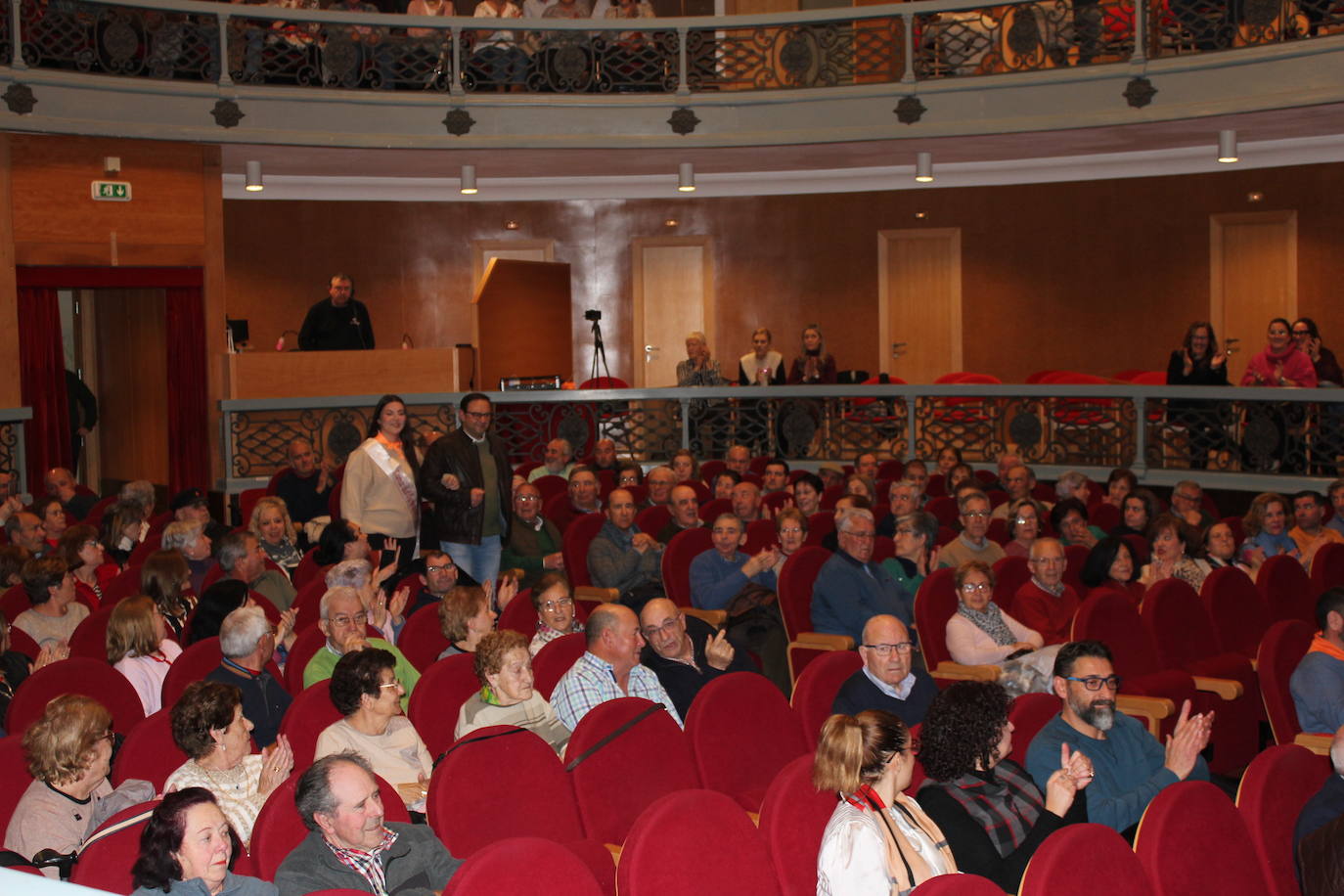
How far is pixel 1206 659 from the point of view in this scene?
19.5 ft

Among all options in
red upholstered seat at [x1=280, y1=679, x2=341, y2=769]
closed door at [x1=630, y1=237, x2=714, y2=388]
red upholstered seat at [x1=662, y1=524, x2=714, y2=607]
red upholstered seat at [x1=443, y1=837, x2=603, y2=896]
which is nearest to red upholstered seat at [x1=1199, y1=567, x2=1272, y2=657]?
red upholstered seat at [x1=662, y1=524, x2=714, y2=607]

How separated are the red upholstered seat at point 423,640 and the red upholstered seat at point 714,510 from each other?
8.67 feet

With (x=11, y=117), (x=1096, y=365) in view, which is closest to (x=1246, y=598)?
(x=1096, y=365)

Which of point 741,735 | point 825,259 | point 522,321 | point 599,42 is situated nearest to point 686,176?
point 599,42

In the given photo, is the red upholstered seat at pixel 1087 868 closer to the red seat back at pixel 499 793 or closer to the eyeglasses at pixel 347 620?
the red seat back at pixel 499 793

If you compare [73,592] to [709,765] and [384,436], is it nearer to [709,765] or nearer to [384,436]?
[384,436]

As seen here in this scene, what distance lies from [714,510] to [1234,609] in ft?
9.34

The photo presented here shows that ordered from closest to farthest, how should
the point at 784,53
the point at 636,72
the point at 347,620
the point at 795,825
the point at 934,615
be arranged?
the point at 795,825 → the point at 347,620 → the point at 934,615 → the point at 784,53 → the point at 636,72

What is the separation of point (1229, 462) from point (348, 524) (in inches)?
261

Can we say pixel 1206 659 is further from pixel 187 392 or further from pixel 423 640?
pixel 187 392

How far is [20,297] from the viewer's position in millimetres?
10070

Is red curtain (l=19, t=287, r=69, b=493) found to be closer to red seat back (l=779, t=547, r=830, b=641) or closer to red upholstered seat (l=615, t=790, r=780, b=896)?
red seat back (l=779, t=547, r=830, b=641)

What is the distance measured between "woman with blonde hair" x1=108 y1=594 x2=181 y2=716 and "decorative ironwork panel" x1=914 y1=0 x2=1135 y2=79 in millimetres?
8100

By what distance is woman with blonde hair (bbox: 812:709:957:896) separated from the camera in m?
3.04
